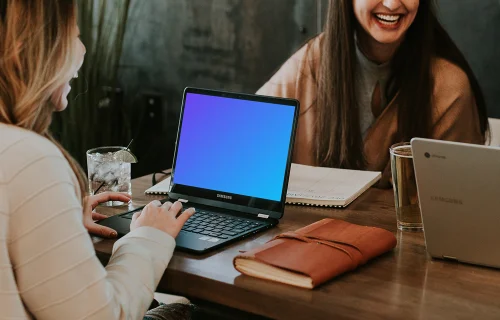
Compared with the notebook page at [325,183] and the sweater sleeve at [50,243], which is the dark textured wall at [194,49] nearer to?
the notebook page at [325,183]

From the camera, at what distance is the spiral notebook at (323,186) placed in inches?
66.7

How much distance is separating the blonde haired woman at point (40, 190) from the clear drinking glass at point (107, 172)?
0.53 metres

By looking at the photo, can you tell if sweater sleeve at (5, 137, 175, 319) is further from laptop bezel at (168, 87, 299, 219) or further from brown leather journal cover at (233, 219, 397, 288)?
laptop bezel at (168, 87, 299, 219)

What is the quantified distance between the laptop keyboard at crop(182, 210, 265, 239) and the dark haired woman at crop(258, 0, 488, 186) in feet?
2.05

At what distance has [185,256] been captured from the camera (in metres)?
1.39

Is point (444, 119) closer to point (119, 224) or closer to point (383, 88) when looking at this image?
point (383, 88)

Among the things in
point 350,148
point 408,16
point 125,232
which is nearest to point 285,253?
point 125,232

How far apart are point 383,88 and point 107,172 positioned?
0.89 m

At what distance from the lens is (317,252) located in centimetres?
130

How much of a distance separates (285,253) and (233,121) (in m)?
0.46

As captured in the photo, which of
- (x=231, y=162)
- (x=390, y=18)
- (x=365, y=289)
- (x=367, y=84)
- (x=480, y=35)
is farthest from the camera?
(x=480, y=35)

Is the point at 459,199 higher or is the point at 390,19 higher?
the point at 390,19

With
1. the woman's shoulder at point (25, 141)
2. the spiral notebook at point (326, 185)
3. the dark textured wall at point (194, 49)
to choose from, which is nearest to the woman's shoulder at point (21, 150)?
the woman's shoulder at point (25, 141)

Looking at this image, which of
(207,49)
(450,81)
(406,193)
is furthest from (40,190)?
(207,49)
